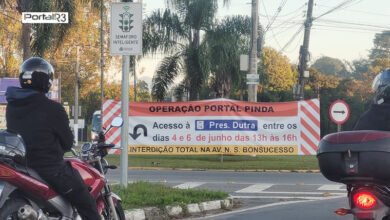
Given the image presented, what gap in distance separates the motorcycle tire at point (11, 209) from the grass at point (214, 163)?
16.4 meters

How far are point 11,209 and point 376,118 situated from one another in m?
2.85

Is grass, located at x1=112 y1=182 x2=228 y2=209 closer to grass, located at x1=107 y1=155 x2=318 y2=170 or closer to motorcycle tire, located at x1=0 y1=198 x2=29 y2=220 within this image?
motorcycle tire, located at x1=0 y1=198 x2=29 y2=220

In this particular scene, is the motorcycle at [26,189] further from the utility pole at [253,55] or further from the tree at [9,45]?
the tree at [9,45]

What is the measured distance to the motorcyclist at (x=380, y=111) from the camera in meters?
5.39

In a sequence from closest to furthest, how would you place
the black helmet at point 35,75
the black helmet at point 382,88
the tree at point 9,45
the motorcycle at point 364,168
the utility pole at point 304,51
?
the motorcycle at point 364,168 → the black helmet at point 382,88 → the black helmet at point 35,75 → the tree at point 9,45 → the utility pole at point 304,51

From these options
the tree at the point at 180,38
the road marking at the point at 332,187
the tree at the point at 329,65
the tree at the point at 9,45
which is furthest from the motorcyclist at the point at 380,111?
the tree at the point at 329,65

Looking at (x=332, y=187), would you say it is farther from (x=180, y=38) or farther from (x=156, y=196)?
(x=180, y=38)

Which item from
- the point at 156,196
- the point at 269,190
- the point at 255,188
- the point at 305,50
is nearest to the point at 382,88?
the point at 156,196

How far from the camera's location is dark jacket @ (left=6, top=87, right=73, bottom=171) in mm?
5734

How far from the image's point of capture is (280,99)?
163 ft

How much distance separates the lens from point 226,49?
3034 centimetres

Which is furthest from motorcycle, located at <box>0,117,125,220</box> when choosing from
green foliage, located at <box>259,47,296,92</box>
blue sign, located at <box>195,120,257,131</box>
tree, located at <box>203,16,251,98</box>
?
green foliage, located at <box>259,47,296,92</box>

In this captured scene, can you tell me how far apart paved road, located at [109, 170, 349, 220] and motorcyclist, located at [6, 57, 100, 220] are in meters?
5.16

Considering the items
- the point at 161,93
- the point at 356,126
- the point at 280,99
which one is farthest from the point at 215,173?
the point at 280,99
